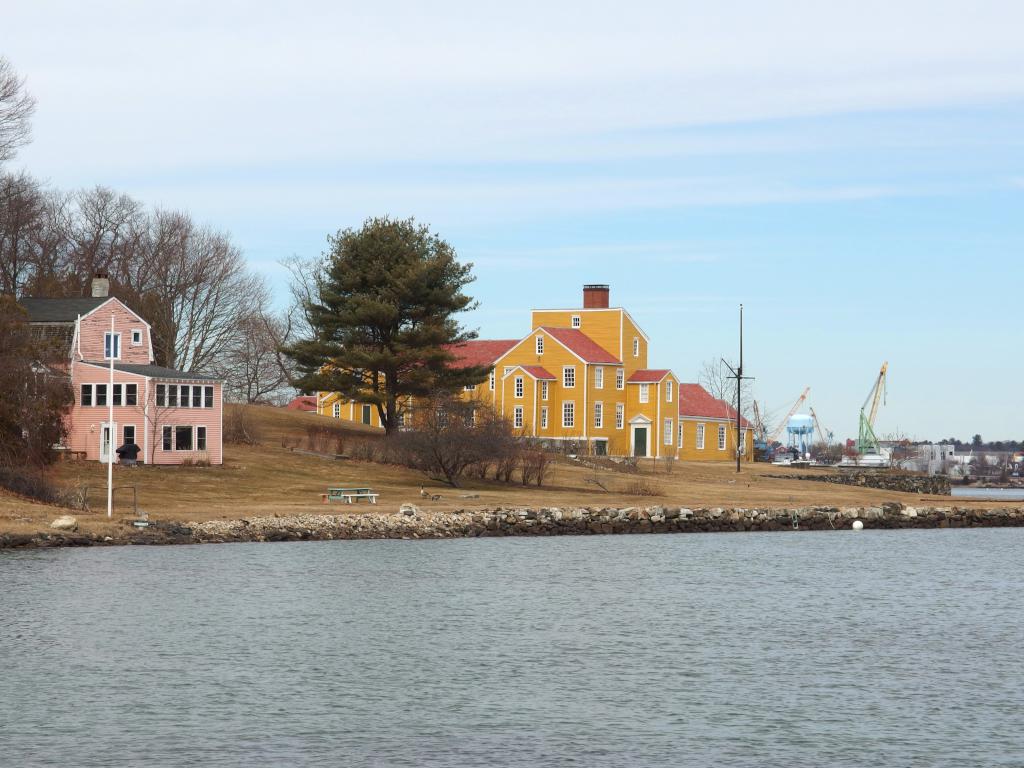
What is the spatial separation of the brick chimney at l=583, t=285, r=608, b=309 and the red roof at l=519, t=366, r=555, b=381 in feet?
26.2

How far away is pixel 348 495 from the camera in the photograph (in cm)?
5928

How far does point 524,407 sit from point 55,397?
4429 cm

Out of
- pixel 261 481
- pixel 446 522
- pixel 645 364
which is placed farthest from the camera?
pixel 645 364

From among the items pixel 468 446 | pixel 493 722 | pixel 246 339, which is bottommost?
pixel 493 722

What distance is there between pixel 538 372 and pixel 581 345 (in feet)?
13.0

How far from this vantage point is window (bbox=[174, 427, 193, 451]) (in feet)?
222

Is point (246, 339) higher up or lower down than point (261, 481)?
higher up

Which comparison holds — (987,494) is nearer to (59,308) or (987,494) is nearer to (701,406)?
(701,406)

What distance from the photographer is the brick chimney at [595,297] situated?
10662 cm

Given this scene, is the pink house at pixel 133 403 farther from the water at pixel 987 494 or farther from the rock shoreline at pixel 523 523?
the water at pixel 987 494

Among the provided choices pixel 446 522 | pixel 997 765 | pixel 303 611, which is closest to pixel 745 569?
pixel 446 522

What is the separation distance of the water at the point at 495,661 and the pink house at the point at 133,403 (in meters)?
20.3

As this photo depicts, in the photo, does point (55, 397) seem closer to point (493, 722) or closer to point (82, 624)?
point (82, 624)

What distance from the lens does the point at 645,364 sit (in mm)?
108500
